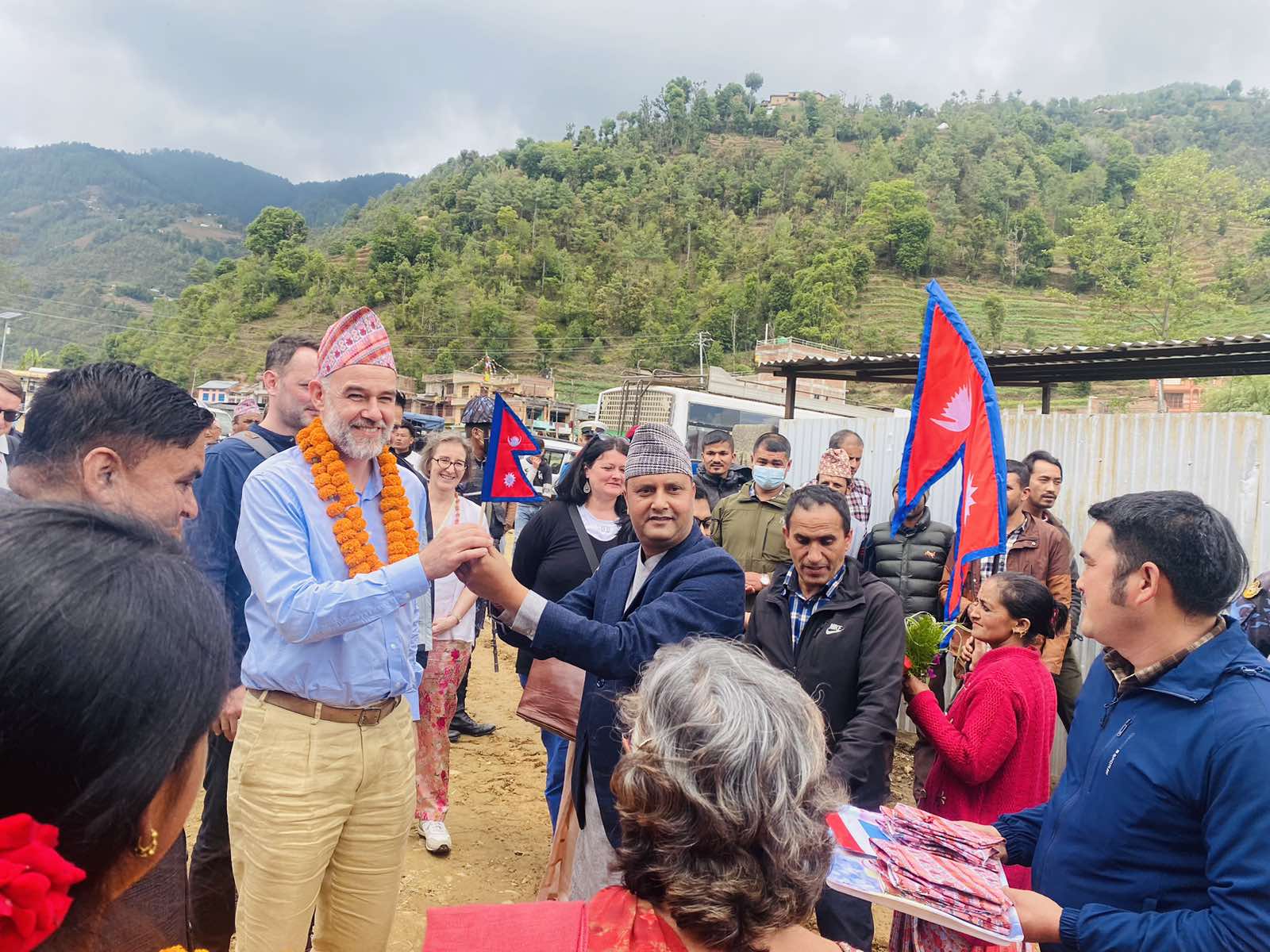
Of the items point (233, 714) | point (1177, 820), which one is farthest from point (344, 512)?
point (1177, 820)

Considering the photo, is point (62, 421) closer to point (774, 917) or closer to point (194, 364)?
point (774, 917)

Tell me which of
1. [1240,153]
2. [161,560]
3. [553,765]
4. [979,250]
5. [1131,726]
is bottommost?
[553,765]

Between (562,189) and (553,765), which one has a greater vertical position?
(562,189)

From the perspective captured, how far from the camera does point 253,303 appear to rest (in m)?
88.7

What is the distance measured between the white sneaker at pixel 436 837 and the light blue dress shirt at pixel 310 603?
7.18 feet

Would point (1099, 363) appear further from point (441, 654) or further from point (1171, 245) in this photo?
point (1171, 245)

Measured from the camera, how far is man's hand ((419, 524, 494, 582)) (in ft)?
6.73

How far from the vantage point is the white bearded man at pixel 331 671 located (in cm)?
219

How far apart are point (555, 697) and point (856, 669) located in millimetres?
1143

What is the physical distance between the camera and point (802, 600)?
129 inches

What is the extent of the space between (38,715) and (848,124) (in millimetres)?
156199

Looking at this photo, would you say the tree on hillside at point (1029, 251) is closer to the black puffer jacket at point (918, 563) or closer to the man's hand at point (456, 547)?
the black puffer jacket at point (918, 563)

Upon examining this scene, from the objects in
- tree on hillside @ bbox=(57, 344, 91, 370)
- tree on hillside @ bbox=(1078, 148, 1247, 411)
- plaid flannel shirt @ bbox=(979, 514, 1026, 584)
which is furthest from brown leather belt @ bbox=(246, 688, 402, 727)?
tree on hillside @ bbox=(57, 344, 91, 370)

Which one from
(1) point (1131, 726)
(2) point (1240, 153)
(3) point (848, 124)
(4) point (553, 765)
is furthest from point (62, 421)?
(3) point (848, 124)
